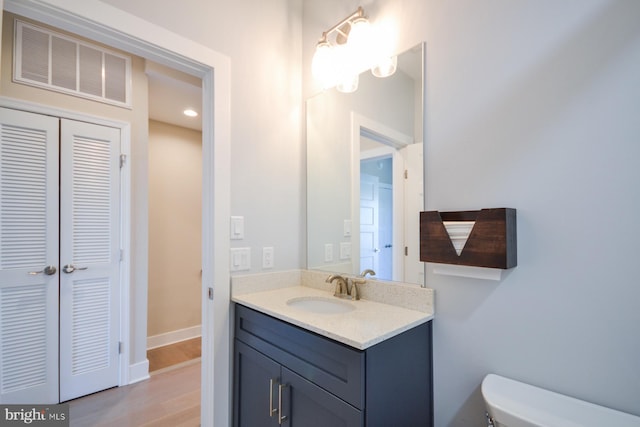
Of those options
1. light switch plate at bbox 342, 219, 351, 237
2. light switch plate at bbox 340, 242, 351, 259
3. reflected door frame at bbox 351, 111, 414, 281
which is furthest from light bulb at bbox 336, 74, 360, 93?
light switch plate at bbox 340, 242, 351, 259

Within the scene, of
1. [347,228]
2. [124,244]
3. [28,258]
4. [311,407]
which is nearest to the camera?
[311,407]

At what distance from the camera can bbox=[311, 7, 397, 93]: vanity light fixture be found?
1.46 meters

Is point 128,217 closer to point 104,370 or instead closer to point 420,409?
point 104,370

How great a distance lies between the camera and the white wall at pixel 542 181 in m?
0.87

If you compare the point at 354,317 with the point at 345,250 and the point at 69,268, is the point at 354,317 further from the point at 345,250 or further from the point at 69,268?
the point at 69,268

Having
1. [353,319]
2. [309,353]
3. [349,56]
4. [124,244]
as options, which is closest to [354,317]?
[353,319]

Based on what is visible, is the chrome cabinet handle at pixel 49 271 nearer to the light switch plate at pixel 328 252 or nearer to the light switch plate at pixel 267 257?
the light switch plate at pixel 267 257

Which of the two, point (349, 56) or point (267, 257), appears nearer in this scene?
point (349, 56)

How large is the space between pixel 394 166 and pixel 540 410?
1.05 meters

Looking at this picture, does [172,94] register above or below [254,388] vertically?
above

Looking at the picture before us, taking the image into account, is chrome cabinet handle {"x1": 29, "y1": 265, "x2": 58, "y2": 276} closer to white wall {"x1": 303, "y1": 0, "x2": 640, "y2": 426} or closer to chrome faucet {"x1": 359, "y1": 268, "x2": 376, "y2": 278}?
chrome faucet {"x1": 359, "y1": 268, "x2": 376, "y2": 278}

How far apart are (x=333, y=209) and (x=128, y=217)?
1678mm

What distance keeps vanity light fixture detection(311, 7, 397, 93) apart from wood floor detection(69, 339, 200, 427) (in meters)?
2.29

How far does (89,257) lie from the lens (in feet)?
7.00
